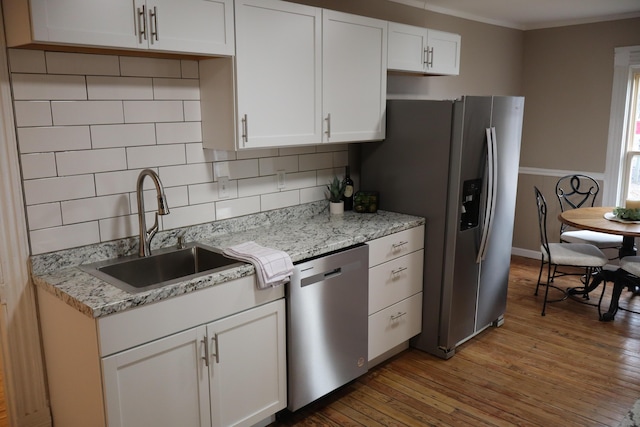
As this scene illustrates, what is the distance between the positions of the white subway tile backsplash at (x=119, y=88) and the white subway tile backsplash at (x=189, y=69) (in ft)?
0.62

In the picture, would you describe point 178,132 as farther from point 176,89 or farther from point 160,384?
point 160,384

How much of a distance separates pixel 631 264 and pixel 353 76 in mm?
2504

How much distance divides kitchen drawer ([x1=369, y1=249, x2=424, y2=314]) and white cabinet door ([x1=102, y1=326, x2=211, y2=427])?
116 centimetres

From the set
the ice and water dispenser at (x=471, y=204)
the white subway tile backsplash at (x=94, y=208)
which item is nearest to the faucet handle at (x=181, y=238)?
the white subway tile backsplash at (x=94, y=208)

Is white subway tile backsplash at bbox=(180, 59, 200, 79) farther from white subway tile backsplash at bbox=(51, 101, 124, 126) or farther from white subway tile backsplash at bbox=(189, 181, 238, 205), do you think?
white subway tile backsplash at bbox=(189, 181, 238, 205)

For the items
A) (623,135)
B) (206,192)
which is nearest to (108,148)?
(206,192)

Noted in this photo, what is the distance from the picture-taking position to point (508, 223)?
12.0 feet

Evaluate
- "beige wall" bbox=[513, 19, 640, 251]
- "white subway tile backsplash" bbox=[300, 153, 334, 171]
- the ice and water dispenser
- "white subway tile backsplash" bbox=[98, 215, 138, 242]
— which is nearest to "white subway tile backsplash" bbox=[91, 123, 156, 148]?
"white subway tile backsplash" bbox=[98, 215, 138, 242]

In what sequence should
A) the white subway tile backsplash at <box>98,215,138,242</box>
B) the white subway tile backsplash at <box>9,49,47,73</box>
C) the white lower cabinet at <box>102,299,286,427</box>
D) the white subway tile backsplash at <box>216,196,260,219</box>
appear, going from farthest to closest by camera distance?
the white subway tile backsplash at <box>216,196,260,219</box>
the white subway tile backsplash at <box>98,215,138,242</box>
the white subway tile backsplash at <box>9,49,47,73</box>
the white lower cabinet at <box>102,299,286,427</box>

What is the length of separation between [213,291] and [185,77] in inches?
43.6

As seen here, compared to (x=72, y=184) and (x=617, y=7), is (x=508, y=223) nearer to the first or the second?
(x=617, y=7)

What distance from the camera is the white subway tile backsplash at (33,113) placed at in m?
2.11

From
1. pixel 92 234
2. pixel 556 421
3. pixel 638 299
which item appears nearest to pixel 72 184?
pixel 92 234

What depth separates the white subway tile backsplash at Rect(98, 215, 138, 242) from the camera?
241cm
